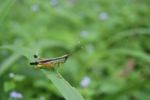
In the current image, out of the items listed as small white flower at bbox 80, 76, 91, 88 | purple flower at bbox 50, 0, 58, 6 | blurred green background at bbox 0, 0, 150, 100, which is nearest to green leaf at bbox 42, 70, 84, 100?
blurred green background at bbox 0, 0, 150, 100

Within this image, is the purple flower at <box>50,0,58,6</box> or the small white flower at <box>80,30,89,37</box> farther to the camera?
the purple flower at <box>50,0,58,6</box>

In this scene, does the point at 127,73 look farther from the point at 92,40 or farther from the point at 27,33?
the point at 27,33

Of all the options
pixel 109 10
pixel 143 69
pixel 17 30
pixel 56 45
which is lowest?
pixel 143 69

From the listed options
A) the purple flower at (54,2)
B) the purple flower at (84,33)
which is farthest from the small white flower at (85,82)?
the purple flower at (54,2)

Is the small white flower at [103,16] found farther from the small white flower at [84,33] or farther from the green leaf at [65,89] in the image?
the green leaf at [65,89]

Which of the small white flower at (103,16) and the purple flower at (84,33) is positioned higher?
the small white flower at (103,16)

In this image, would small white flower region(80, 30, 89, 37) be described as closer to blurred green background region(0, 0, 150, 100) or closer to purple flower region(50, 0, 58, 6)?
blurred green background region(0, 0, 150, 100)

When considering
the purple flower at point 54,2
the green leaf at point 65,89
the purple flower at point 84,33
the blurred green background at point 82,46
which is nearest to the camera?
the green leaf at point 65,89

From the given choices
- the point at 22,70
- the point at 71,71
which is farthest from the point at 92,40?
the point at 22,70
